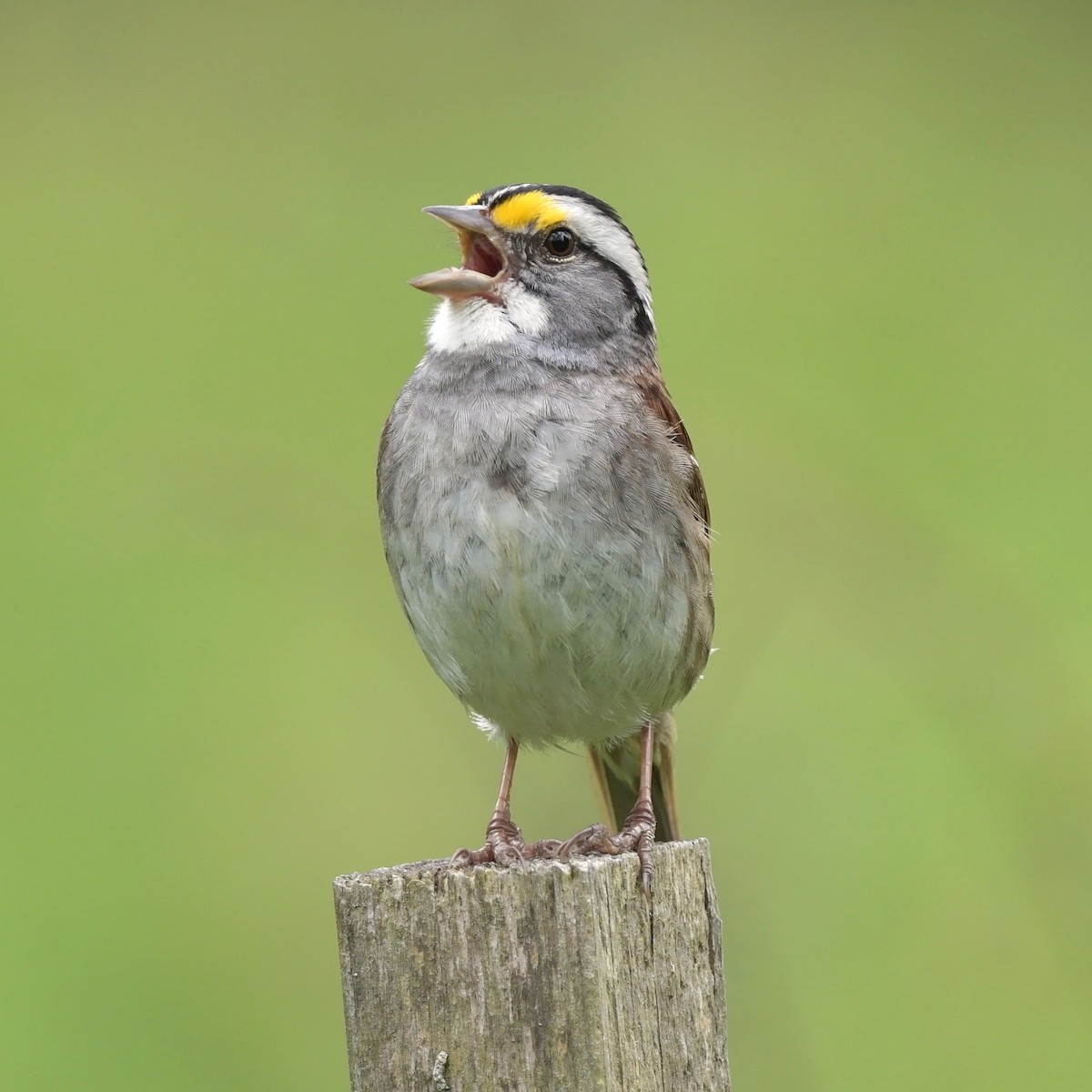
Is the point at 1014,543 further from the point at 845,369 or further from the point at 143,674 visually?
the point at 143,674

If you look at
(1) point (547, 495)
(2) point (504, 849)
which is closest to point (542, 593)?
(1) point (547, 495)

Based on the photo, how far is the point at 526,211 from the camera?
150 inches

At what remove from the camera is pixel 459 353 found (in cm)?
373

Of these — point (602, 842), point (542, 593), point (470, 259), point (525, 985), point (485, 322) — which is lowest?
point (525, 985)

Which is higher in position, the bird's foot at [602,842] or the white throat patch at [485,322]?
the white throat patch at [485,322]

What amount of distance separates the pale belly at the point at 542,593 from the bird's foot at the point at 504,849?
35 cm

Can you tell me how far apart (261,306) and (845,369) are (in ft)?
7.79

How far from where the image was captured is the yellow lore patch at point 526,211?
3.79m

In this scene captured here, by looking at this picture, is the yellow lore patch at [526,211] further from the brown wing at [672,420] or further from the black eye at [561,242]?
the brown wing at [672,420]

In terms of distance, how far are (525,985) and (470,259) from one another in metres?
1.97

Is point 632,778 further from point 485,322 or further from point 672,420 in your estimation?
point 485,322

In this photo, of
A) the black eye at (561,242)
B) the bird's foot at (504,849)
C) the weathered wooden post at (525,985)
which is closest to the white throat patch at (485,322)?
the black eye at (561,242)

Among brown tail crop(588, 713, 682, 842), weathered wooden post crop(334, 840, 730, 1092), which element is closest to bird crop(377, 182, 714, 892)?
brown tail crop(588, 713, 682, 842)

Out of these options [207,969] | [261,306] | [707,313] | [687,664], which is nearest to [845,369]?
[707,313]
